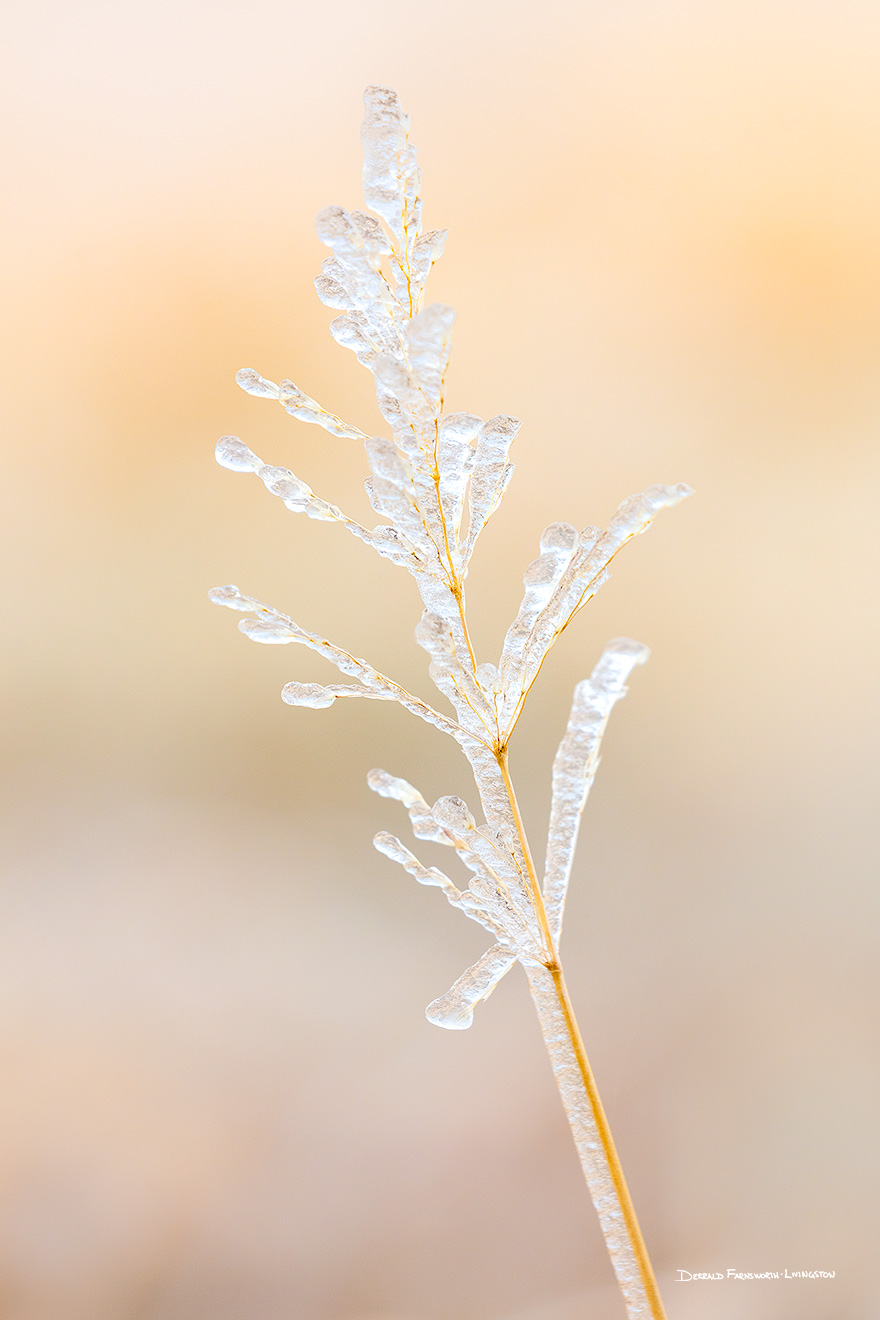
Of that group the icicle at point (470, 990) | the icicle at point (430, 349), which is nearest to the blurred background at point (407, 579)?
the icicle at point (470, 990)

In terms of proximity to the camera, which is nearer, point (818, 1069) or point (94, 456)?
point (818, 1069)

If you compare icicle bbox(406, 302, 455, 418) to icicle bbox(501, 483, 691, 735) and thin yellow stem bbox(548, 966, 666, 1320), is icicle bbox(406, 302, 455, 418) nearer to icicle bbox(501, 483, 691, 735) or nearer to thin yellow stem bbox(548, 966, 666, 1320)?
icicle bbox(501, 483, 691, 735)

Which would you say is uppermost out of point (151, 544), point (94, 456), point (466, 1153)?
point (94, 456)

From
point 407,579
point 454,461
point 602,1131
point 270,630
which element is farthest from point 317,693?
point 407,579

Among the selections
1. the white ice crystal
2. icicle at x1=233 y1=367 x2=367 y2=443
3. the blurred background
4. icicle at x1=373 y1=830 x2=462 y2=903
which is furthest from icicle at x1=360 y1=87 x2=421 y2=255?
the blurred background

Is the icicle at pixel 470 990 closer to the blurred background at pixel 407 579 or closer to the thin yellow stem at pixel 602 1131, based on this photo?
the thin yellow stem at pixel 602 1131

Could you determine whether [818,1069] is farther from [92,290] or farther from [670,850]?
[92,290]

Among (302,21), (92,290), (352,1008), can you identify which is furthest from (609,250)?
(352,1008)

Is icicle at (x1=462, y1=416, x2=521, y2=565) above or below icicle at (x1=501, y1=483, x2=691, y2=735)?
above
